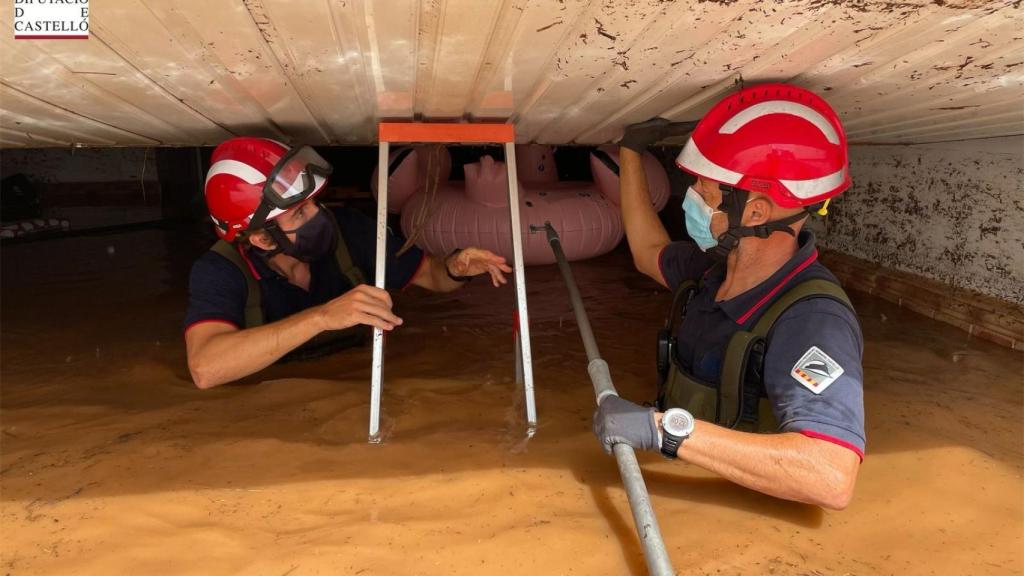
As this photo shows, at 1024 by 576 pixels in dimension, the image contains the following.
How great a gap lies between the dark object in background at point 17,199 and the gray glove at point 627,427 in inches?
314

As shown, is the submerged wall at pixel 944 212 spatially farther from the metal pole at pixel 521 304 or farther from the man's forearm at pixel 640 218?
the metal pole at pixel 521 304

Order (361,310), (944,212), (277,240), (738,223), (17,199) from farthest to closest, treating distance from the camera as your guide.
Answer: (17,199) → (944,212) → (277,240) → (361,310) → (738,223)

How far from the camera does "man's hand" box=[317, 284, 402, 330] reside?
2025 mm

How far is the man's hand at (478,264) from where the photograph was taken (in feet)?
7.98

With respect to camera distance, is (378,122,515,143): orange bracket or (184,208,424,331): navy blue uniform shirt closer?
(378,122,515,143): orange bracket

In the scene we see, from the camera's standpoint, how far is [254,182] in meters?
2.24

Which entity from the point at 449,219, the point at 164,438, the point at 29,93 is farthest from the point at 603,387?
the point at 449,219

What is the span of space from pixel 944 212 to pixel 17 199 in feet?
28.4

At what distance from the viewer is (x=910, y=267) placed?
12.6ft

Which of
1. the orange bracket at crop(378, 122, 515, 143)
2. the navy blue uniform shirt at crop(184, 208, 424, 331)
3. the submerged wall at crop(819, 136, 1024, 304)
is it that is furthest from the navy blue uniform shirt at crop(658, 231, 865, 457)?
the submerged wall at crop(819, 136, 1024, 304)

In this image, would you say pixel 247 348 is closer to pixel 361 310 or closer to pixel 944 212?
pixel 361 310

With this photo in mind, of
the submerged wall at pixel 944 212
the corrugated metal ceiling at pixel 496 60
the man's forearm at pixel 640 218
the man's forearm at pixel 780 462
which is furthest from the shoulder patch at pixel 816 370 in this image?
the submerged wall at pixel 944 212

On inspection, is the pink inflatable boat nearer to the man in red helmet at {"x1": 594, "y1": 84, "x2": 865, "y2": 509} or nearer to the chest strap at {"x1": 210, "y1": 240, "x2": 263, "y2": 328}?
the chest strap at {"x1": 210, "y1": 240, "x2": 263, "y2": 328}

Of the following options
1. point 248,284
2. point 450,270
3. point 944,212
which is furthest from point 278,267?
point 944,212
